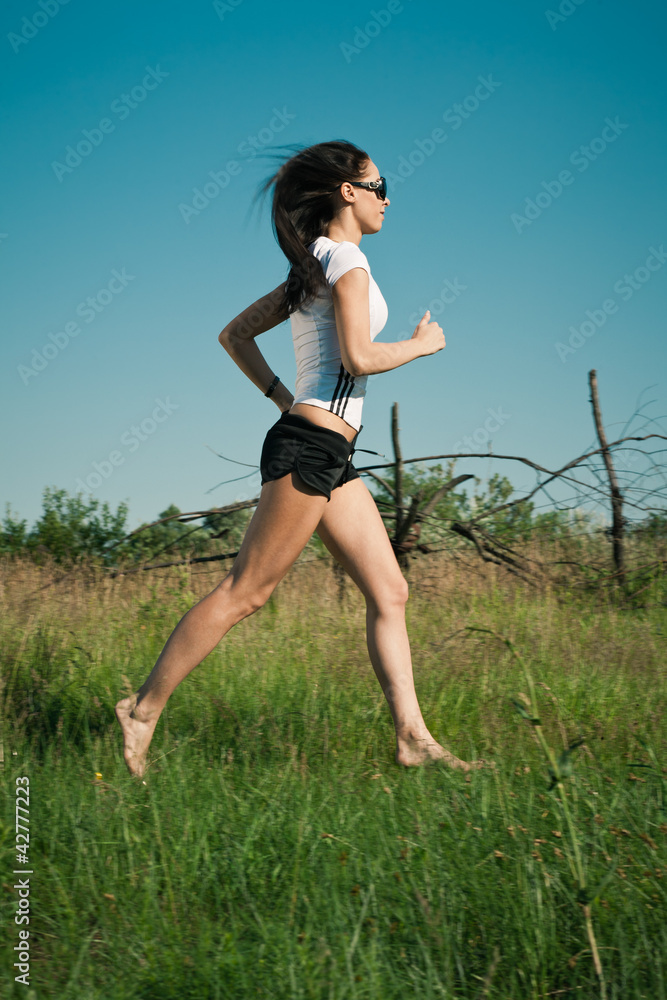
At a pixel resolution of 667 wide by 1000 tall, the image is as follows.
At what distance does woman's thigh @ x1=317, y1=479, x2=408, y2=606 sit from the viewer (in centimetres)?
282

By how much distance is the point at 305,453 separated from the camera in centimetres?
260

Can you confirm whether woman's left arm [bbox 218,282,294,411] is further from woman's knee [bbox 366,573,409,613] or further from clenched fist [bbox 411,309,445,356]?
woman's knee [bbox 366,573,409,613]

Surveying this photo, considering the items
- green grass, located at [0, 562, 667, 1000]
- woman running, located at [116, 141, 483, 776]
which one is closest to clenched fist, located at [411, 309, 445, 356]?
woman running, located at [116, 141, 483, 776]

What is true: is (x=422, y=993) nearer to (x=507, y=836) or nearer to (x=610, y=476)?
(x=507, y=836)

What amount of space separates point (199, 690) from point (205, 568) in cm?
271

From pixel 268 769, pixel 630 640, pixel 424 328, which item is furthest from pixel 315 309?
pixel 630 640

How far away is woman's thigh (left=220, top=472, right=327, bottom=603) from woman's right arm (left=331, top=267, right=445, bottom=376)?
44cm

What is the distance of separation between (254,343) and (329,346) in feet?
1.92

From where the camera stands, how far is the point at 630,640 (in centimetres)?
420

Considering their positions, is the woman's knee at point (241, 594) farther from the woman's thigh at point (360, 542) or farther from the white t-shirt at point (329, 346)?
the white t-shirt at point (329, 346)

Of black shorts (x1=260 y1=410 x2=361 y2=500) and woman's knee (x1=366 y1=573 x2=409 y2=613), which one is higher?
black shorts (x1=260 y1=410 x2=361 y2=500)

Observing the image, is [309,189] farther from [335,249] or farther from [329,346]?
[329,346]

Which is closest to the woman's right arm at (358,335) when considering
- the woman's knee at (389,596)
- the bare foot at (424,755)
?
the woman's knee at (389,596)

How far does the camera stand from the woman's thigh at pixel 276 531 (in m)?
2.59
